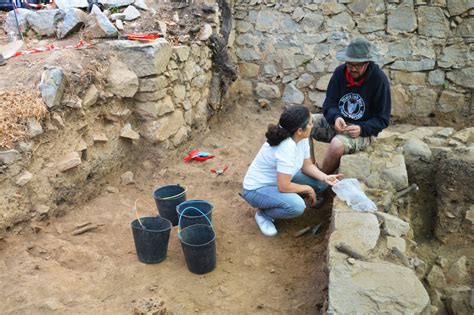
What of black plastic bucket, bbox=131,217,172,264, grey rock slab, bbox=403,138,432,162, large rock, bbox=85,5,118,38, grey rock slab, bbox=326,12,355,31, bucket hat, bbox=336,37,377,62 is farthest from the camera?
grey rock slab, bbox=326,12,355,31

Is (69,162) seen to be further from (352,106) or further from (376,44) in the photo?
(376,44)

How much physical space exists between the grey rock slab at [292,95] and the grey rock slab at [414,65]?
1.36 m

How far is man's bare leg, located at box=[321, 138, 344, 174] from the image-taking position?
439 centimetres

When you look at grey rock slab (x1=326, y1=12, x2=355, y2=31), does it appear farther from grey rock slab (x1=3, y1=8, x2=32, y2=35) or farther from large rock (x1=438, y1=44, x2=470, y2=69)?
grey rock slab (x1=3, y1=8, x2=32, y2=35)

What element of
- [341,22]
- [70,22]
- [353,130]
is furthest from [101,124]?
[341,22]

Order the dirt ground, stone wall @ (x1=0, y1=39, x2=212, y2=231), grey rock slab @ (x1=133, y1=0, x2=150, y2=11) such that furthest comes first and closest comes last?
grey rock slab @ (x1=133, y1=0, x2=150, y2=11) → stone wall @ (x1=0, y1=39, x2=212, y2=231) → the dirt ground

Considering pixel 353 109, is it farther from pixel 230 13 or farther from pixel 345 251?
pixel 230 13

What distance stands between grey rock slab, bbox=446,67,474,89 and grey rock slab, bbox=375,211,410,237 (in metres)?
3.48

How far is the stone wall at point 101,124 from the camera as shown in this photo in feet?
13.2

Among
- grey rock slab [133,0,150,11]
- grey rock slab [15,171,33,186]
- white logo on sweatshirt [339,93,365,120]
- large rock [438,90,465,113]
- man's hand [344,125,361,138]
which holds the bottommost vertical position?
large rock [438,90,465,113]

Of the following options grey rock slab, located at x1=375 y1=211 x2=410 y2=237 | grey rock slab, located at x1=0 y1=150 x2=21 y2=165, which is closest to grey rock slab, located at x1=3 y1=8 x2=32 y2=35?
grey rock slab, located at x1=0 y1=150 x2=21 y2=165

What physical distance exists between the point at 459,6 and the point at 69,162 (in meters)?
5.07

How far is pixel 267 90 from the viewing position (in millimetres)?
7129

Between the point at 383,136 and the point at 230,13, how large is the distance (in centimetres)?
311
